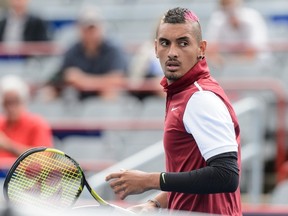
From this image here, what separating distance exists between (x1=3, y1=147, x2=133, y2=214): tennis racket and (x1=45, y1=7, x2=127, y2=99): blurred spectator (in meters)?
5.19

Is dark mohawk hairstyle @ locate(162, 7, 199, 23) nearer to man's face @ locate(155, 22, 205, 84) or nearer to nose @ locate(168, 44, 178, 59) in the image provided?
man's face @ locate(155, 22, 205, 84)

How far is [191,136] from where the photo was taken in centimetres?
456

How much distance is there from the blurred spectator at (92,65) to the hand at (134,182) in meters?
5.55

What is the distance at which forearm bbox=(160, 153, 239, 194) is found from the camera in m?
4.39

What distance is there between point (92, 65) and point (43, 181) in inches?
219

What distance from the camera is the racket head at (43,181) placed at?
4727mm

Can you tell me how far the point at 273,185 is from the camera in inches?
385

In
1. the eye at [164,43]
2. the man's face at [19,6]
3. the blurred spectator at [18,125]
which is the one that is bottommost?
the blurred spectator at [18,125]

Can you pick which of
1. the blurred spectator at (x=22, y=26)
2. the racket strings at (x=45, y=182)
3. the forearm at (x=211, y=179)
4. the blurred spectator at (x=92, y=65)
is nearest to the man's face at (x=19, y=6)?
the blurred spectator at (x=22, y=26)

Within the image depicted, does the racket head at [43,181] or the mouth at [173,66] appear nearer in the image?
the mouth at [173,66]

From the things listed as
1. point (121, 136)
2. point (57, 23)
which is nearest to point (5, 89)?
point (121, 136)

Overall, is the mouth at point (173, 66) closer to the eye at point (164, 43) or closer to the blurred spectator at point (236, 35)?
the eye at point (164, 43)

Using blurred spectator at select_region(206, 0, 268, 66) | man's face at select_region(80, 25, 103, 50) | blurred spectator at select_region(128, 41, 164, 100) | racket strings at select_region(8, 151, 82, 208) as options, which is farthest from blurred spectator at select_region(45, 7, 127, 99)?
racket strings at select_region(8, 151, 82, 208)

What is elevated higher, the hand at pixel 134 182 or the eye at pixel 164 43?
the eye at pixel 164 43
